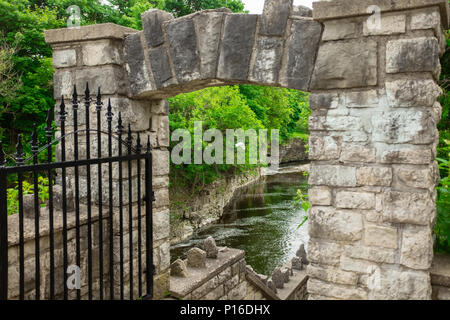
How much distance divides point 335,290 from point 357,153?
93 centimetres

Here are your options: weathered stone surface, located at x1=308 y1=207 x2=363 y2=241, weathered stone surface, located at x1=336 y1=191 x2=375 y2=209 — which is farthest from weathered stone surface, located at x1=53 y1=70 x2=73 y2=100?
weathered stone surface, located at x1=336 y1=191 x2=375 y2=209

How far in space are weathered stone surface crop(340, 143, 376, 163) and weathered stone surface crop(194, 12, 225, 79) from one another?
1.12 meters

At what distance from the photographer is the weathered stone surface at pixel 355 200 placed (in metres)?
2.52

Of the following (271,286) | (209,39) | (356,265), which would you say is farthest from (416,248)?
(271,286)

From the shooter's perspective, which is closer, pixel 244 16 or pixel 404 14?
pixel 404 14

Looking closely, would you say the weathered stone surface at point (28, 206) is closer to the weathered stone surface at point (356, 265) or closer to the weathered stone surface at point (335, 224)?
the weathered stone surface at point (335, 224)

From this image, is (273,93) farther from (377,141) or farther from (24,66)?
(377,141)

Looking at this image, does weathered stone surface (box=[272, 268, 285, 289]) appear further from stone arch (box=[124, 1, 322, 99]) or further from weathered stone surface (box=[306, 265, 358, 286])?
stone arch (box=[124, 1, 322, 99])

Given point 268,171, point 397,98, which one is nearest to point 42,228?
point 397,98

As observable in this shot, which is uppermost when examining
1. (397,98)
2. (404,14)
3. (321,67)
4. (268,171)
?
(404,14)

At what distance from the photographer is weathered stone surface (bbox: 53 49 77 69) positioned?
3375 millimetres

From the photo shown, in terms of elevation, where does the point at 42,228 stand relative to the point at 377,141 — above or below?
below

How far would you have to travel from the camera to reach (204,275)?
412cm

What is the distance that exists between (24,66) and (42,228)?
10.7 m
